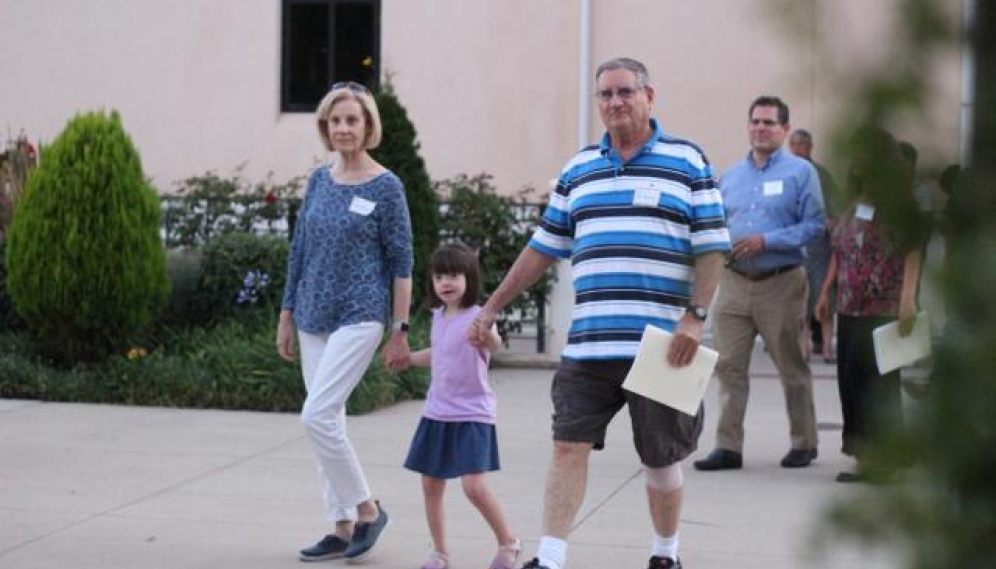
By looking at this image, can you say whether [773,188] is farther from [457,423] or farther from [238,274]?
[238,274]

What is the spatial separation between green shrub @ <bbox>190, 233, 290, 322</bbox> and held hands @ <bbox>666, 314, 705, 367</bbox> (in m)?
6.75

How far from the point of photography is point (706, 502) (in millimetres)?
7711

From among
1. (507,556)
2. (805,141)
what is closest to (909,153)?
(805,141)

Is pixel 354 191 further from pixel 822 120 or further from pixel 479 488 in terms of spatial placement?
pixel 822 120

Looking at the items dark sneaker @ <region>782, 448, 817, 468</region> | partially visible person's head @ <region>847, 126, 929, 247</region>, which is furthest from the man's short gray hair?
partially visible person's head @ <region>847, 126, 929, 247</region>

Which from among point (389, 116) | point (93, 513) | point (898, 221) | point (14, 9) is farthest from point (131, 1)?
point (898, 221)

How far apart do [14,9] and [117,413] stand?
25.0 ft

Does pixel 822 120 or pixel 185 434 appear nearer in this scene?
pixel 822 120

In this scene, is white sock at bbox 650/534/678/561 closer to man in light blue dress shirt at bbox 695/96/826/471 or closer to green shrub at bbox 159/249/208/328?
man in light blue dress shirt at bbox 695/96/826/471

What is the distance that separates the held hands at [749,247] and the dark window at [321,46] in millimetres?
8335

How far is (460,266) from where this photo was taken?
623cm

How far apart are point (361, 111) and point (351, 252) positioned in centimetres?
55

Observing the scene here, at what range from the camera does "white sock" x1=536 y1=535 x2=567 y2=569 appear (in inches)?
221

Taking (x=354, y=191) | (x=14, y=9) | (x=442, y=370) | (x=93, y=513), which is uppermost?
(x=14, y=9)
